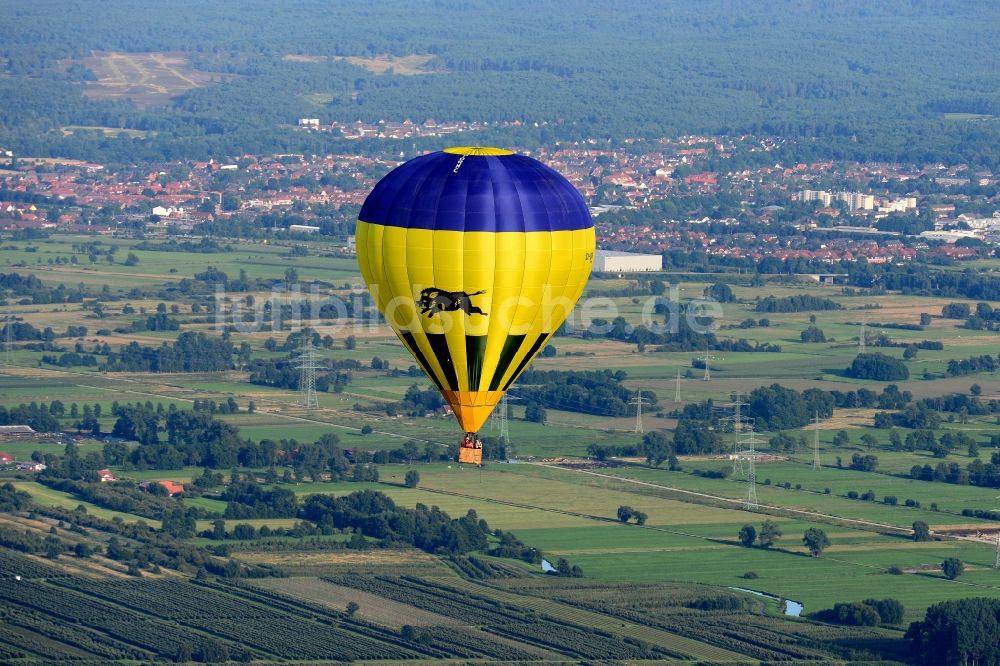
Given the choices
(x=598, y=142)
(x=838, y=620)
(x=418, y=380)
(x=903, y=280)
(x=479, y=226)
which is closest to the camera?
(x=479, y=226)

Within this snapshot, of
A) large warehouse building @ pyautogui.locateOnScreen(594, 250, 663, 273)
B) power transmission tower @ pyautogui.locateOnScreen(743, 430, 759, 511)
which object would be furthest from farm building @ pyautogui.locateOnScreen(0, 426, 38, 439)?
large warehouse building @ pyautogui.locateOnScreen(594, 250, 663, 273)

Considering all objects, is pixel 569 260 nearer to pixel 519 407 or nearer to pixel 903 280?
pixel 519 407

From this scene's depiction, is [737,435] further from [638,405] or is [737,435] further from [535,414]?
[535,414]

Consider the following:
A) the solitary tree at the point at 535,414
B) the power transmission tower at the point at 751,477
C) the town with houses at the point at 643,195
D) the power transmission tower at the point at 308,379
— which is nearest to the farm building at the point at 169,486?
the power transmission tower at the point at 308,379

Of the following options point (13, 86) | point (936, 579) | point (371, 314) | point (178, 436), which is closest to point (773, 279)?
point (371, 314)

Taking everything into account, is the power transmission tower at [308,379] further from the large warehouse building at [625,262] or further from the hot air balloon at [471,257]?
the hot air balloon at [471,257]

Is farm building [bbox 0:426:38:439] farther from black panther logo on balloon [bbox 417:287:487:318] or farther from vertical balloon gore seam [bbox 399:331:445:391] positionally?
black panther logo on balloon [bbox 417:287:487:318]
